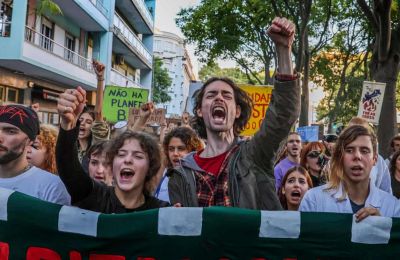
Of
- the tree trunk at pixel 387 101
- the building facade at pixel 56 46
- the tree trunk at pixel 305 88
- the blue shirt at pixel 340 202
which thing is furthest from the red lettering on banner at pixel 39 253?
the tree trunk at pixel 305 88

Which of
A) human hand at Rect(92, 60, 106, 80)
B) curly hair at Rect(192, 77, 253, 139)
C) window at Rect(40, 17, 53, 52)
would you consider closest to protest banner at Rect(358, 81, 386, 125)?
human hand at Rect(92, 60, 106, 80)

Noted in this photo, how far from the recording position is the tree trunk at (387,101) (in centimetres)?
938

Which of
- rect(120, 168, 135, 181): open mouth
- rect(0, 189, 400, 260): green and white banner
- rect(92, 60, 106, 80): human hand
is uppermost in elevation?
rect(92, 60, 106, 80): human hand

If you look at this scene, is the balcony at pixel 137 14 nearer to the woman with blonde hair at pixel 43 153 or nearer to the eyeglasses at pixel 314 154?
the eyeglasses at pixel 314 154

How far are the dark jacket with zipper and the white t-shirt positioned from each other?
0.60m

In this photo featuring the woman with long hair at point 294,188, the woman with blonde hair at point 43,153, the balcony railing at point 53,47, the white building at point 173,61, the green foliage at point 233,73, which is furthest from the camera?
the white building at point 173,61

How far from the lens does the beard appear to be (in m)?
2.67

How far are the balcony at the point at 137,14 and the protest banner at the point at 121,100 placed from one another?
61.7ft

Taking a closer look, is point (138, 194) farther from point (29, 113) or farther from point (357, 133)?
point (357, 133)

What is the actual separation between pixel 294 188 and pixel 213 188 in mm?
1987

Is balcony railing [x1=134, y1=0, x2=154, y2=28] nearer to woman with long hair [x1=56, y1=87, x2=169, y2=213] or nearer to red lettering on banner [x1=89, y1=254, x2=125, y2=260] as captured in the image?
woman with long hair [x1=56, y1=87, x2=169, y2=213]

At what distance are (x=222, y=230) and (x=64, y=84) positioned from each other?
61.5 feet

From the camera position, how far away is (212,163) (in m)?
2.56

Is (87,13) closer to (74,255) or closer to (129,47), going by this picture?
(129,47)
